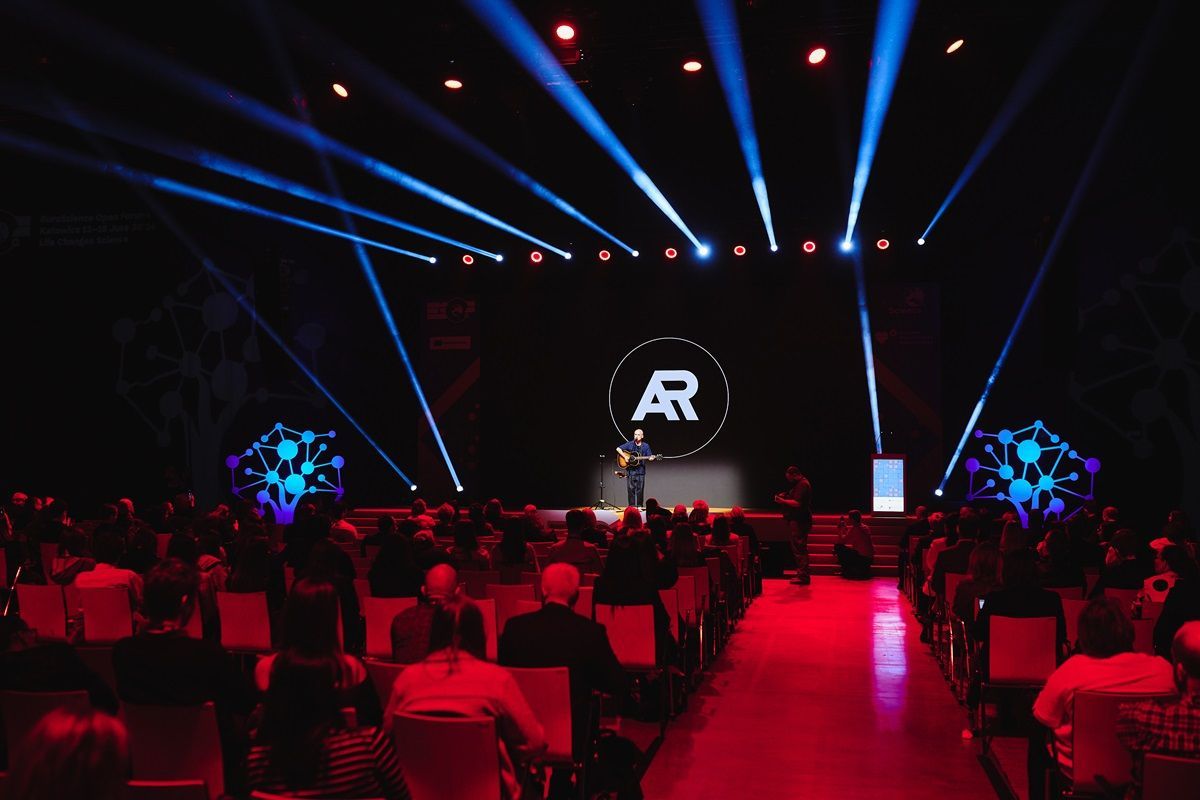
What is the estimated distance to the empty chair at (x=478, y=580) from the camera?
21.2 feet

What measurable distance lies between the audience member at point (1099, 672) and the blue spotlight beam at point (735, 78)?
7348 millimetres

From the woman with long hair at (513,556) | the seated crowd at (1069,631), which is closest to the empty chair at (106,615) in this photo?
the woman with long hair at (513,556)

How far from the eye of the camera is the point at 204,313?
645 inches

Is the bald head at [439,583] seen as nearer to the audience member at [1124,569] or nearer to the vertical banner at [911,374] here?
the audience member at [1124,569]

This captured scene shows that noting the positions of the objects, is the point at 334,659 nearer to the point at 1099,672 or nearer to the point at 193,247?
the point at 1099,672

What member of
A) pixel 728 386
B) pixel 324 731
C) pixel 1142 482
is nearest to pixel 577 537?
pixel 324 731

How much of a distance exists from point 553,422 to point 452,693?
1405 centimetres

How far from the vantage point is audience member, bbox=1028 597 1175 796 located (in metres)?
3.49

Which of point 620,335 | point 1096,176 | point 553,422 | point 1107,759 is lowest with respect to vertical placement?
point 1107,759

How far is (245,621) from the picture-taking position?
581 cm

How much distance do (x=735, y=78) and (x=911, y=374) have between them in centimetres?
642

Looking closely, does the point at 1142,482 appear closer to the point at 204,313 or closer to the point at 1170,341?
the point at 1170,341

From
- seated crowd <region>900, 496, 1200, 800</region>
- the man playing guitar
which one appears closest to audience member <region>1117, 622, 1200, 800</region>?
seated crowd <region>900, 496, 1200, 800</region>

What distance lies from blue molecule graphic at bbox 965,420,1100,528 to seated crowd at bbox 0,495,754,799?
25.3ft
